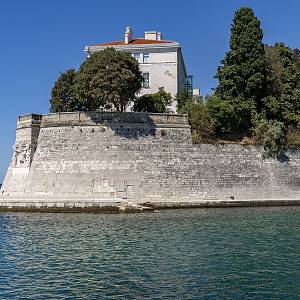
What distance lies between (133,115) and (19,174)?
7.90 m

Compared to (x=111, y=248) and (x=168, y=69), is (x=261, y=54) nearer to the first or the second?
(x=168, y=69)

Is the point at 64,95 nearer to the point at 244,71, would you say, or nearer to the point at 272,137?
the point at 244,71

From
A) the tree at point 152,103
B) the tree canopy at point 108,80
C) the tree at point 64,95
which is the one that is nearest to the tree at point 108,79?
the tree canopy at point 108,80

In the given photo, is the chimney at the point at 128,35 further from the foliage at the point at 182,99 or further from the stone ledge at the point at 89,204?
the stone ledge at the point at 89,204

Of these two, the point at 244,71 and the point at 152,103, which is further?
the point at 152,103

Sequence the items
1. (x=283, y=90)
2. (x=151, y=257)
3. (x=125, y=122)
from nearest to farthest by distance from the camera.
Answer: (x=151, y=257), (x=125, y=122), (x=283, y=90)

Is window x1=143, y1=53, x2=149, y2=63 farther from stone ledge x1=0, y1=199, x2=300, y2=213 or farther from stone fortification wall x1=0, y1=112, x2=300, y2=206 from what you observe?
stone ledge x1=0, y1=199, x2=300, y2=213

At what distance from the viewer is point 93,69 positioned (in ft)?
95.5

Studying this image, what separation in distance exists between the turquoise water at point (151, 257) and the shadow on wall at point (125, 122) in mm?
7057

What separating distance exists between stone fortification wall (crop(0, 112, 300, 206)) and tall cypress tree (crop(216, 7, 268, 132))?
3.05m

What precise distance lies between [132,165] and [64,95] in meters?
10.6

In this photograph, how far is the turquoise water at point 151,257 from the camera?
1066cm

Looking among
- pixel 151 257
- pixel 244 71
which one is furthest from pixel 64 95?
pixel 151 257

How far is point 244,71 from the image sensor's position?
103ft
